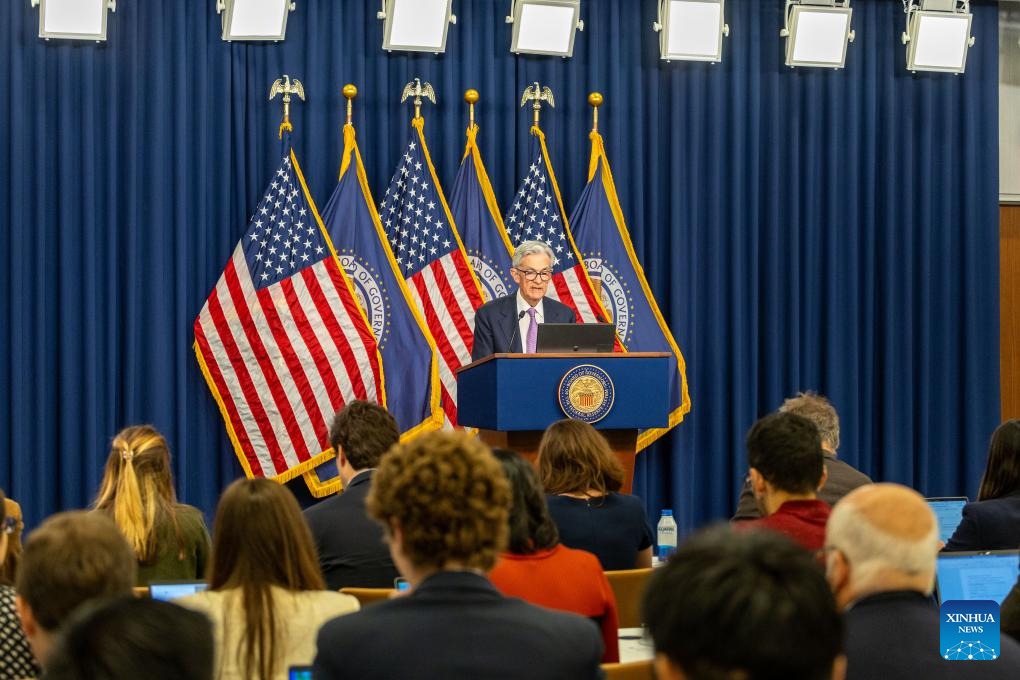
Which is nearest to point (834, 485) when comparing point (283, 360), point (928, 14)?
point (283, 360)

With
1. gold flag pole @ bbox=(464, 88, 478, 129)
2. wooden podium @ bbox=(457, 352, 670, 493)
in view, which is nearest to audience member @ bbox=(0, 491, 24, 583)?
wooden podium @ bbox=(457, 352, 670, 493)

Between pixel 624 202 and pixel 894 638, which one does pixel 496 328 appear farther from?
pixel 894 638

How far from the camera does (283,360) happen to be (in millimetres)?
7301

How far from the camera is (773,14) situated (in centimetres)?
844

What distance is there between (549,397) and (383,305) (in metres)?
2.25

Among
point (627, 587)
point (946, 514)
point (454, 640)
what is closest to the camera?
point (454, 640)

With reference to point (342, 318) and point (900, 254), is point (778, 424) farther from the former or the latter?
point (900, 254)

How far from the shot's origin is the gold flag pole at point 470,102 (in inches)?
308

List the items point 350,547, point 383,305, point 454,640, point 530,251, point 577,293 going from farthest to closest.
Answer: point 577,293 → point 383,305 → point 530,251 → point 350,547 → point 454,640

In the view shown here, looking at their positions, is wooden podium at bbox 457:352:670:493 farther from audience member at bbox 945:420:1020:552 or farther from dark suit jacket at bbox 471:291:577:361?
audience member at bbox 945:420:1020:552

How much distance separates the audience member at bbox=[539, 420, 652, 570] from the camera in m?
3.90

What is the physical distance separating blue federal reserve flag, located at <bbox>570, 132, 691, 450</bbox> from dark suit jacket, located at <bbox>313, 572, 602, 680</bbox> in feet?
19.4

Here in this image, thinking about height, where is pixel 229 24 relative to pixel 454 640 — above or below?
above

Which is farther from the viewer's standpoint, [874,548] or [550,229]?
[550,229]
